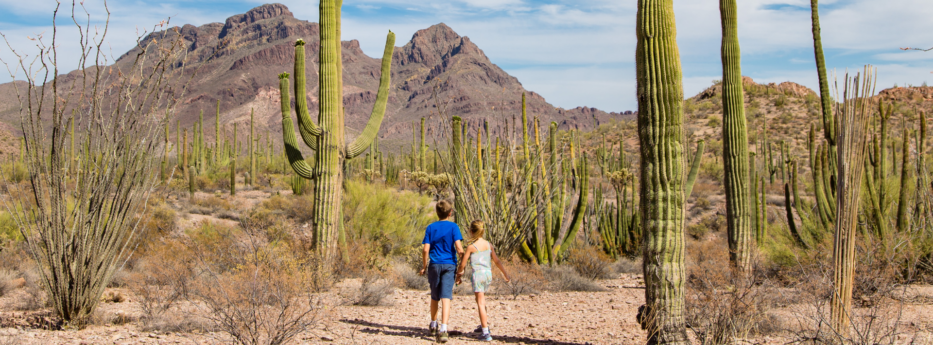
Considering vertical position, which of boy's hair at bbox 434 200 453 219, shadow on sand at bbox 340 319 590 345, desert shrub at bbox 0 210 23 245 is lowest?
shadow on sand at bbox 340 319 590 345

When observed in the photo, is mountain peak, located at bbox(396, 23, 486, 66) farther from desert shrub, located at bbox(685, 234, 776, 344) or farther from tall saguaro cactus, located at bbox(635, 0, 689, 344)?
tall saguaro cactus, located at bbox(635, 0, 689, 344)

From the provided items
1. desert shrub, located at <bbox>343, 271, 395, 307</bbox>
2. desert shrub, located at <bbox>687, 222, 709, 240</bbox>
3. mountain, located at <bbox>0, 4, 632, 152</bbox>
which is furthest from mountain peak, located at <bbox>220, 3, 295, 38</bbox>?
desert shrub, located at <bbox>343, 271, 395, 307</bbox>

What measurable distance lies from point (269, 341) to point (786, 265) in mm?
8083

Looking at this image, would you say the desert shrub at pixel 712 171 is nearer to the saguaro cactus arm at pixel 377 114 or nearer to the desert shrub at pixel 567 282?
the desert shrub at pixel 567 282

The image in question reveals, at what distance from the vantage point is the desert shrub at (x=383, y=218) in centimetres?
1239

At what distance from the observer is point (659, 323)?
4.71m

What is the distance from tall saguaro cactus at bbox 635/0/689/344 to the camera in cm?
466

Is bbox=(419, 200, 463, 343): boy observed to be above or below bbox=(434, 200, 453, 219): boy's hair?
below

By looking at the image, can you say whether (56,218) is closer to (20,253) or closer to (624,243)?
(20,253)

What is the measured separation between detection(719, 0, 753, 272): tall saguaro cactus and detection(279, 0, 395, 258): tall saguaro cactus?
527 cm

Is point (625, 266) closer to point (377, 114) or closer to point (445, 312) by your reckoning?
point (377, 114)

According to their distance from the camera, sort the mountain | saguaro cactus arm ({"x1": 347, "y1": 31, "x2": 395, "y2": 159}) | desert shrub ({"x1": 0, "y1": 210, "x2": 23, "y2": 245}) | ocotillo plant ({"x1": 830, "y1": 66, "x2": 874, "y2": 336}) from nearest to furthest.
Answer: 1. ocotillo plant ({"x1": 830, "y1": 66, "x2": 874, "y2": 336})
2. saguaro cactus arm ({"x1": 347, "y1": 31, "x2": 395, "y2": 159})
3. desert shrub ({"x1": 0, "y1": 210, "x2": 23, "y2": 245})
4. the mountain

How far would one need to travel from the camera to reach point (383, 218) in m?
12.9

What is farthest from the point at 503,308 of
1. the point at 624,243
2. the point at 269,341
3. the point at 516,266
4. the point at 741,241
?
the point at 624,243
